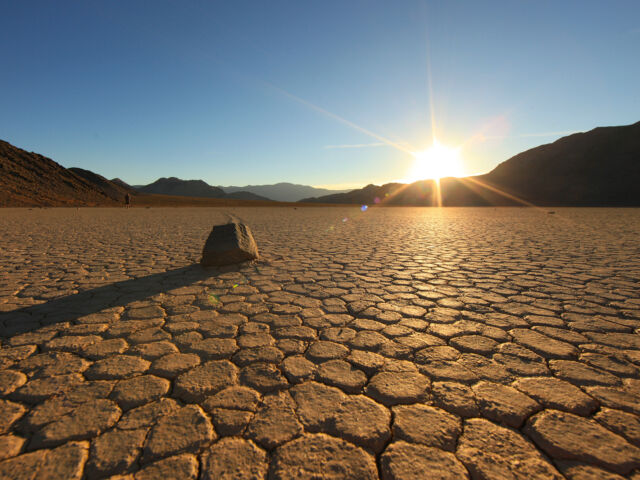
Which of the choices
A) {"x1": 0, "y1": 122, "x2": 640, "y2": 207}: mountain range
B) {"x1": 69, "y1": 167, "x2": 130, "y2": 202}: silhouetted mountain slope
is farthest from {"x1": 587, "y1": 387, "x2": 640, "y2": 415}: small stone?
{"x1": 69, "y1": 167, "x2": 130, "y2": 202}: silhouetted mountain slope

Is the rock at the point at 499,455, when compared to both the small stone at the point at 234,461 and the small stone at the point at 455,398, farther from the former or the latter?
the small stone at the point at 234,461

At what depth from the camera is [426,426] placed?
1.31m

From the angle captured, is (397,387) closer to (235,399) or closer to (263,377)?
(263,377)

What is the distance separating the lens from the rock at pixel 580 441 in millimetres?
1137

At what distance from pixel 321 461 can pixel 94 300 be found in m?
2.87

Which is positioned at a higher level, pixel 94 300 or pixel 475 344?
pixel 94 300

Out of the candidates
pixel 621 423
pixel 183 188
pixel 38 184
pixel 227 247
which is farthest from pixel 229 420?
pixel 183 188

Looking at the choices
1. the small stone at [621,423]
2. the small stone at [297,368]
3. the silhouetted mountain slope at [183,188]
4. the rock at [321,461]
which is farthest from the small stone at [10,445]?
the silhouetted mountain slope at [183,188]

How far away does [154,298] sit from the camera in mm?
3037

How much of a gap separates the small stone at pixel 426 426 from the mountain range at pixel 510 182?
122 feet

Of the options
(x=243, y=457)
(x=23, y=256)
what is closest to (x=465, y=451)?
(x=243, y=457)

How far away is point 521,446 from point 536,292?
2.41 m

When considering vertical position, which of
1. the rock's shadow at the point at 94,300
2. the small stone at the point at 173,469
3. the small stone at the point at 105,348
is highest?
the rock's shadow at the point at 94,300

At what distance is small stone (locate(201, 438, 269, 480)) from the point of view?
1.08 m
